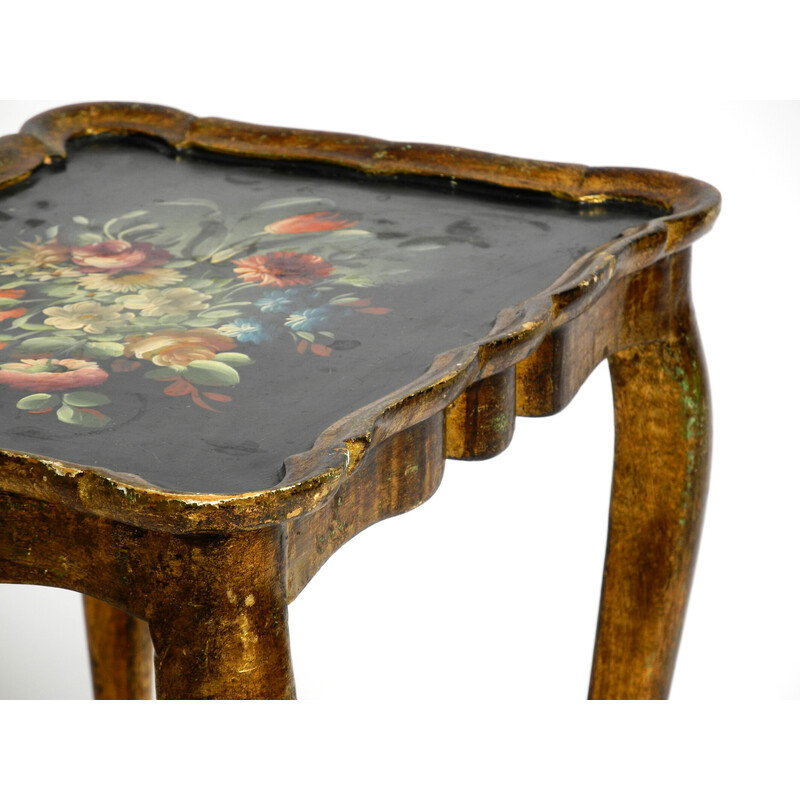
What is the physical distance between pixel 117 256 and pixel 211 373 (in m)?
0.32

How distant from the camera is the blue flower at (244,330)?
1.28 m

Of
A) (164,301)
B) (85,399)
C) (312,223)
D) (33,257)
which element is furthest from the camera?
(312,223)

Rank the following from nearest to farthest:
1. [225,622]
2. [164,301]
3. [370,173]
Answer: [225,622] → [164,301] → [370,173]

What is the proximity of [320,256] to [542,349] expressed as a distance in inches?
9.0

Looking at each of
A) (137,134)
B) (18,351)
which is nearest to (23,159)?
(137,134)

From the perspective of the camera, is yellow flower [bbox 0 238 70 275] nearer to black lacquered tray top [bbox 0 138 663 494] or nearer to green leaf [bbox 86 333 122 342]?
black lacquered tray top [bbox 0 138 663 494]

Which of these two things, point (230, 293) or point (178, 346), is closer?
point (178, 346)

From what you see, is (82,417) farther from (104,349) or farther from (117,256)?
(117,256)

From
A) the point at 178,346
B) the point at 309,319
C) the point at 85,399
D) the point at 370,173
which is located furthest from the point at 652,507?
the point at 85,399

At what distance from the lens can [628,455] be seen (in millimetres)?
1778

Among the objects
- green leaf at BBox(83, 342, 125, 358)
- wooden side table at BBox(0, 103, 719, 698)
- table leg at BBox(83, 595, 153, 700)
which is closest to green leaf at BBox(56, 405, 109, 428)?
wooden side table at BBox(0, 103, 719, 698)

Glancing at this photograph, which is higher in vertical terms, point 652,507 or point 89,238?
point 89,238

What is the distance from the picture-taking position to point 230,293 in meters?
1.38

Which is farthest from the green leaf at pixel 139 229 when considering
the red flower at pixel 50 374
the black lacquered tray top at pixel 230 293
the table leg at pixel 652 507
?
the table leg at pixel 652 507
